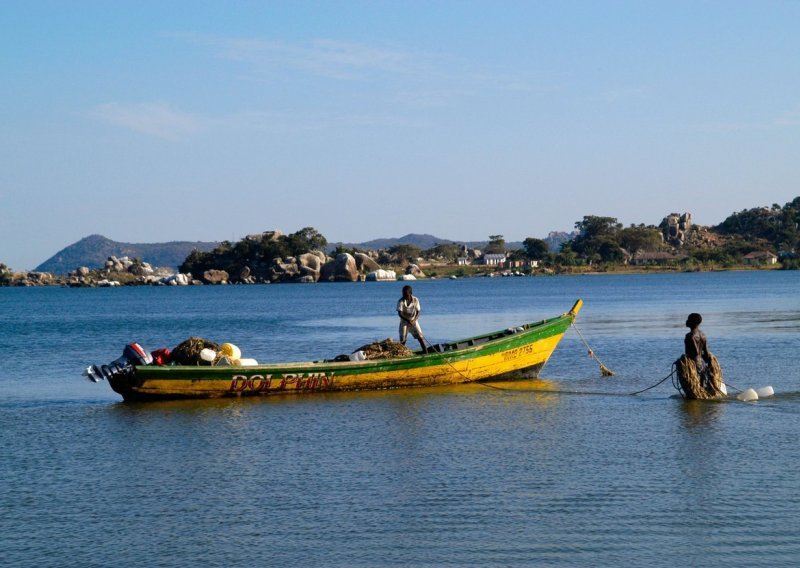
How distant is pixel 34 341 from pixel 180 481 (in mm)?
35543

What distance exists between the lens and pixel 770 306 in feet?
201

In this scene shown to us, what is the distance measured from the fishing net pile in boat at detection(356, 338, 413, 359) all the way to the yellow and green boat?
0.27 metres

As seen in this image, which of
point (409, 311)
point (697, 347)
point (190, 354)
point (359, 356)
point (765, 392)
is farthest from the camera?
point (409, 311)

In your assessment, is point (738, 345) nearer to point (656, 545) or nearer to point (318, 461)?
point (318, 461)

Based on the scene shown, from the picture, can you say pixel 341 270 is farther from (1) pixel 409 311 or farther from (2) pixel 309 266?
(1) pixel 409 311

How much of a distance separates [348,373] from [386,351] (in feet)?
3.82

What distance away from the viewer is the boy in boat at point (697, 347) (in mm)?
19828

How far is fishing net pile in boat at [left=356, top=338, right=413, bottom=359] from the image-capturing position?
22.8 m

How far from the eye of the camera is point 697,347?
1998 cm

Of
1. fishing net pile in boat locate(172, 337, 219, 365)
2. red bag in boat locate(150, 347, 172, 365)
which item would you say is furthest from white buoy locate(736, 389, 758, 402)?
red bag in boat locate(150, 347, 172, 365)

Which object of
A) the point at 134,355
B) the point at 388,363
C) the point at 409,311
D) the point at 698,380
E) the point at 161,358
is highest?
the point at 409,311

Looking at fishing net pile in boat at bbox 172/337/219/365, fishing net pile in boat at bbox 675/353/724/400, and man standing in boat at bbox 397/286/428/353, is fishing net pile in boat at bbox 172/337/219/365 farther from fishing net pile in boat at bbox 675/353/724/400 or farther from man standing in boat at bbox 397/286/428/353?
fishing net pile in boat at bbox 675/353/724/400

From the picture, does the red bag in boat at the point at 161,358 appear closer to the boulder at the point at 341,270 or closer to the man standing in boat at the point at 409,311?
the man standing in boat at the point at 409,311

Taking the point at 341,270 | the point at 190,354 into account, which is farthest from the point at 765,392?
the point at 341,270
